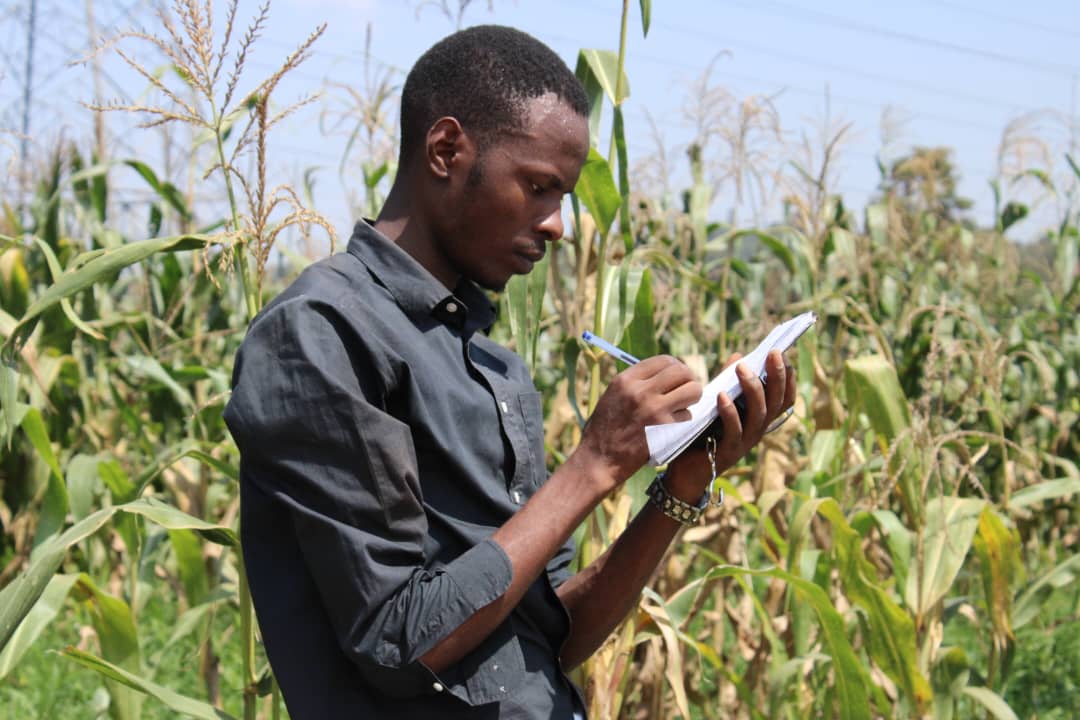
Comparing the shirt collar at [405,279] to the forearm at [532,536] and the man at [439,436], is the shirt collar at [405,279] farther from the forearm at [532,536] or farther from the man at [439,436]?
the forearm at [532,536]

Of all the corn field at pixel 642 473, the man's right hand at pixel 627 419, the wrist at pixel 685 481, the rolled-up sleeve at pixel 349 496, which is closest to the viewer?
the rolled-up sleeve at pixel 349 496

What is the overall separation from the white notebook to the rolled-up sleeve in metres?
0.22

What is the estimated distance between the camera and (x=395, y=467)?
1.26 m

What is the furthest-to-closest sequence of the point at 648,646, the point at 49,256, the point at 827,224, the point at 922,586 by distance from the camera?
the point at 827,224 < the point at 648,646 < the point at 922,586 < the point at 49,256

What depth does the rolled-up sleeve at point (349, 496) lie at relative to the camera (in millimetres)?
1246

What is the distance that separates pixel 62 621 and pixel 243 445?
3.60 metres

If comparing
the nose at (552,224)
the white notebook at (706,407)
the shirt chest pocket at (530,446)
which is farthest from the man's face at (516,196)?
the white notebook at (706,407)

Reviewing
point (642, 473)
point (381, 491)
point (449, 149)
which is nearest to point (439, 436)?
point (381, 491)

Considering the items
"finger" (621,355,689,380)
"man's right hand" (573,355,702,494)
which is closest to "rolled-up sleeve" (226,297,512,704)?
"man's right hand" (573,355,702,494)

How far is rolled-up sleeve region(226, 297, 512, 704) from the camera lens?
1246 mm

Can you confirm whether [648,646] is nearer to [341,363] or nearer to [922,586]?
[922,586]

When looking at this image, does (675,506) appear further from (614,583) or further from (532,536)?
(532,536)

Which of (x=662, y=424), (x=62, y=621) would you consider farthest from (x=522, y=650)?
(x=62, y=621)

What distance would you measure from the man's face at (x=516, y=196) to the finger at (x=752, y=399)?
0.93 ft
